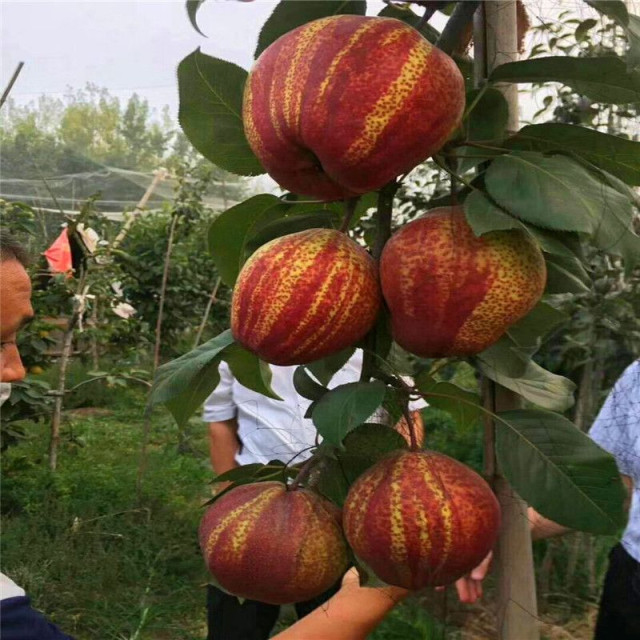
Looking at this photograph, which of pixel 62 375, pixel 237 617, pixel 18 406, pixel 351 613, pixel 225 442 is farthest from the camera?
pixel 62 375

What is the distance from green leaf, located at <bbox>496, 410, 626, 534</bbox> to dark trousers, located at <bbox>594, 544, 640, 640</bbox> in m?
1.10

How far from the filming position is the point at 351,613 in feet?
3.40

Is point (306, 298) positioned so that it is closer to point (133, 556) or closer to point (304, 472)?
point (304, 472)

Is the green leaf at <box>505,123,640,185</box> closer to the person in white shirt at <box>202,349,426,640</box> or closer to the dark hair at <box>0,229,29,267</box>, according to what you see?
the dark hair at <box>0,229,29,267</box>

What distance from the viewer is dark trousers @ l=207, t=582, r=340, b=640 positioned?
81.2 inches

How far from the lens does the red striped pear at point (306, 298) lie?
25.3 inches

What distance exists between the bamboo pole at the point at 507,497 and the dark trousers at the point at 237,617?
133 cm

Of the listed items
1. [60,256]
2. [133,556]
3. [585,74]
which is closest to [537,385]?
[585,74]

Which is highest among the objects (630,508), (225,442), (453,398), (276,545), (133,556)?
(453,398)


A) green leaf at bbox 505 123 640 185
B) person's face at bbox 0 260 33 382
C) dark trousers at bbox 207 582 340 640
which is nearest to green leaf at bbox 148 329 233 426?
green leaf at bbox 505 123 640 185

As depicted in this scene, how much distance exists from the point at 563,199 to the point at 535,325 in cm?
16

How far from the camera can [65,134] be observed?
10.2m

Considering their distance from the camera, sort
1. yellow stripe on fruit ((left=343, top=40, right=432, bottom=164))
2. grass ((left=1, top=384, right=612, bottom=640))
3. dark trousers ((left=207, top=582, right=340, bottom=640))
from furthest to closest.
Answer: grass ((left=1, top=384, right=612, bottom=640)) < dark trousers ((left=207, top=582, right=340, bottom=640)) < yellow stripe on fruit ((left=343, top=40, right=432, bottom=164))

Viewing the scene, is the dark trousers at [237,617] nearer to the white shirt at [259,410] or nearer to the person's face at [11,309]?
the white shirt at [259,410]
